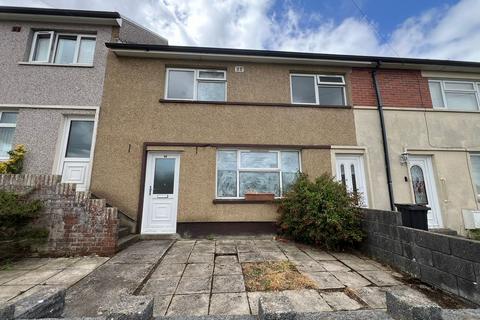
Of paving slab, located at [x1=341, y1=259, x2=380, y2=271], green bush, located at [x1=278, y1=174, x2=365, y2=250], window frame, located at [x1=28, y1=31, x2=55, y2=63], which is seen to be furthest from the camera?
window frame, located at [x1=28, y1=31, x2=55, y2=63]

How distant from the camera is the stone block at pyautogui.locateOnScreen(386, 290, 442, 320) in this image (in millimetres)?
1340

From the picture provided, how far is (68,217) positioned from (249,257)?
12.1ft

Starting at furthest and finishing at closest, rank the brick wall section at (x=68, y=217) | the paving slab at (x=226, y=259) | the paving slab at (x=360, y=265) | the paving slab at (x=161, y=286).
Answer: the brick wall section at (x=68, y=217), the paving slab at (x=226, y=259), the paving slab at (x=360, y=265), the paving slab at (x=161, y=286)

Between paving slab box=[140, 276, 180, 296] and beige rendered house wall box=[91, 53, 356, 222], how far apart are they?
2339 mm

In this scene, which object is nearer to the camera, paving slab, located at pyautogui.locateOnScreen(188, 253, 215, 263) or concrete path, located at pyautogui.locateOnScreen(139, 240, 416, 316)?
concrete path, located at pyautogui.locateOnScreen(139, 240, 416, 316)

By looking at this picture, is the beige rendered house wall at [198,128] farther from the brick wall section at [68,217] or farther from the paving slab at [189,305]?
the paving slab at [189,305]

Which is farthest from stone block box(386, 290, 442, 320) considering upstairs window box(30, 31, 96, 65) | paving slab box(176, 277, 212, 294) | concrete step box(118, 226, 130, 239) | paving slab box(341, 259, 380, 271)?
upstairs window box(30, 31, 96, 65)

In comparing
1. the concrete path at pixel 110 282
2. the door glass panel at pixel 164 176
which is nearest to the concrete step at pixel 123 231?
the concrete path at pixel 110 282

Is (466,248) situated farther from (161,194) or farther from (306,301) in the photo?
(161,194)

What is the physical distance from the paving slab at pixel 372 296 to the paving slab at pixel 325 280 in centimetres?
22

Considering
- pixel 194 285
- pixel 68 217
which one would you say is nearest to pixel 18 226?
pixel 68 217

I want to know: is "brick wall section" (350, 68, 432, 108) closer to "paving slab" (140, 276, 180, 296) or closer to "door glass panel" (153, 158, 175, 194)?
"door glass panel" (153, 158, 175, 194)

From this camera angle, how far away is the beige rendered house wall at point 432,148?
5859 millimetres

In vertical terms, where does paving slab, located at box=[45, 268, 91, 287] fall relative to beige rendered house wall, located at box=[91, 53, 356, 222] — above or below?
below
